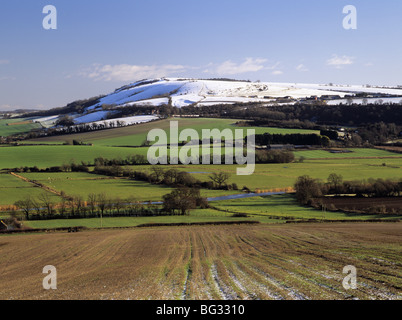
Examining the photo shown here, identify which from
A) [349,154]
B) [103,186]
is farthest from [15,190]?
[349,154]

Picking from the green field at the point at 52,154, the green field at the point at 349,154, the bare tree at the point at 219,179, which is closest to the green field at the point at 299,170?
the bare tree at the point at 219,179

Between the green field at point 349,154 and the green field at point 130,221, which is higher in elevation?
the green field at point 349,154

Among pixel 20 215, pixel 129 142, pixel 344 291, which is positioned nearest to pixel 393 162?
pixel 129 142

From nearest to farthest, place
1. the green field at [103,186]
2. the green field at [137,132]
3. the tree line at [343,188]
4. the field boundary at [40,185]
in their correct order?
the tree line at [343,188] < the green field at [103,186] < the field boundary at [40,185] < the green field at [137,132]
